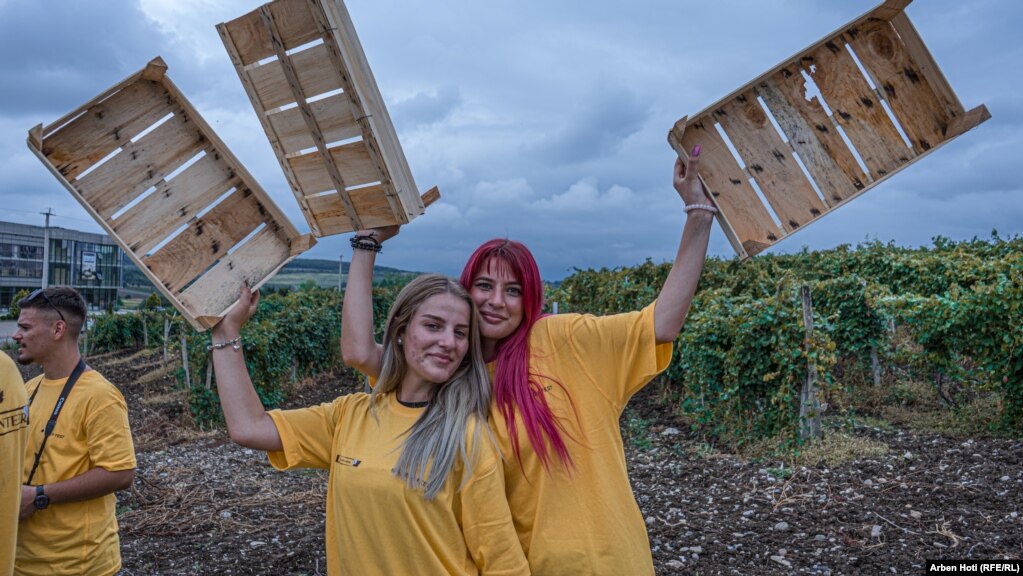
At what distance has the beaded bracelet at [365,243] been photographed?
2.50 meters

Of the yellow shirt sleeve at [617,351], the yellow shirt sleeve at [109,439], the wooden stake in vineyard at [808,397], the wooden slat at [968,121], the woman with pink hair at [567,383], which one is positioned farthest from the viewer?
the wooden stake in vineyard at [808,397]

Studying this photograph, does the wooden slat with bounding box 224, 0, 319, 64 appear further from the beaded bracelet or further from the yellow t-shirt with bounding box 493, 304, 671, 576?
the yellow t-shirt with bounding box 493, 304, 671, 576

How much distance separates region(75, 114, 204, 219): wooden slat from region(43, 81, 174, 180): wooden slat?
38 mm

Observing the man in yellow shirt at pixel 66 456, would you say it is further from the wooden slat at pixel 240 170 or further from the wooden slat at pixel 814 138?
the wooden slat at pixel 814 138

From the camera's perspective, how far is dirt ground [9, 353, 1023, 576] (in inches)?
176

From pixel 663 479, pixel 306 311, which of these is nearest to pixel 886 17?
pixel 663 479

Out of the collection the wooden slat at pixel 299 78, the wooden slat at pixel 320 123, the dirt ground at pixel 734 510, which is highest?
the wooden slat at pixel 299 78

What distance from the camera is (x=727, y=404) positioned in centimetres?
727

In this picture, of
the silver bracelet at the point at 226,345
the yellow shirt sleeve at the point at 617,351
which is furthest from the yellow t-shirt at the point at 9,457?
the yellow shirt sleeve at the point at 617,351

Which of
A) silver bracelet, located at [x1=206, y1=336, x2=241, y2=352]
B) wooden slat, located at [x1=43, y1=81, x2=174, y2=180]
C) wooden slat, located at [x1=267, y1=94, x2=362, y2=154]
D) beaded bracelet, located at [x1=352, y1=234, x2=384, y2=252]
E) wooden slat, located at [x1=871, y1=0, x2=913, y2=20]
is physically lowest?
wooden slat, located at [x1=871, y1=0, x2=913, y2=20]

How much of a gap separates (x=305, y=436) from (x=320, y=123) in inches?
42.5

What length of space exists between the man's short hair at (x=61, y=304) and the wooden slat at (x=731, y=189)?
2.60 metres

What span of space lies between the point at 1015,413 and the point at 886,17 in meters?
6.03

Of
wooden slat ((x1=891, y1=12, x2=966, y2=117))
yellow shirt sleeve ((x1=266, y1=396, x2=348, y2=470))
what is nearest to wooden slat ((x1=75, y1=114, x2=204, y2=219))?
yellow shirt sleeve ((x1=266, y1=396, x2=348, y2=470))
